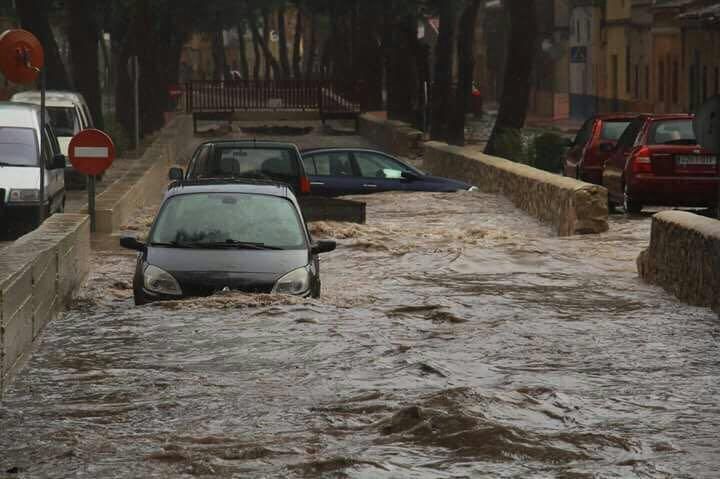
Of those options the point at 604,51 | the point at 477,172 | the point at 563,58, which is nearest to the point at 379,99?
the point at 604,51

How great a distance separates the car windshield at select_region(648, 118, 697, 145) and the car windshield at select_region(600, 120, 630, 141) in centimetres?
417

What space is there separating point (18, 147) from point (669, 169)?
28.5 feet

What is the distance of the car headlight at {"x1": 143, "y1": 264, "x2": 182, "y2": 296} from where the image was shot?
14.5 m

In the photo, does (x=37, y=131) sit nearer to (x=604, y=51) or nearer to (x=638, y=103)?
(x=638, y=103)

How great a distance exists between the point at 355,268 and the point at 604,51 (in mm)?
59045

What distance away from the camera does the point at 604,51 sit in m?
79.0

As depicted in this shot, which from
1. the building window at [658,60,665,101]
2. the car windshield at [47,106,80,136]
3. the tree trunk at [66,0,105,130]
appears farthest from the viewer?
the building window at [658,60,665,101]

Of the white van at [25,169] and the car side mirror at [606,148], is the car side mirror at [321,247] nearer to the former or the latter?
the white van at [25,169]

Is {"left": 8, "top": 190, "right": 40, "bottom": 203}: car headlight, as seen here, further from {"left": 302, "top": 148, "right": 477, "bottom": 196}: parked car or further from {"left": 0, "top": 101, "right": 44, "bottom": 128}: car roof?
{"left": 302, "top": 148, "right": 477, "bottom": 196}: parked car

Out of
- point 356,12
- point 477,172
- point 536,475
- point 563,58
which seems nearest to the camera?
point 536,475

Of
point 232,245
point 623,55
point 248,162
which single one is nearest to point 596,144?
point 248,162

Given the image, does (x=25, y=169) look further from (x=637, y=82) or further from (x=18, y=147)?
(x=637, y=82)

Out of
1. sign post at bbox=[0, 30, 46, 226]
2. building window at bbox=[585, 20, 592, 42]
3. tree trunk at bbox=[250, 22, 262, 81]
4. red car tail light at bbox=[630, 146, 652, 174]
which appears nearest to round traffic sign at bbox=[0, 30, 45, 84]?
sign post at bbox=[0, 30, 46, 226]

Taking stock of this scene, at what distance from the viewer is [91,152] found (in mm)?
23641
